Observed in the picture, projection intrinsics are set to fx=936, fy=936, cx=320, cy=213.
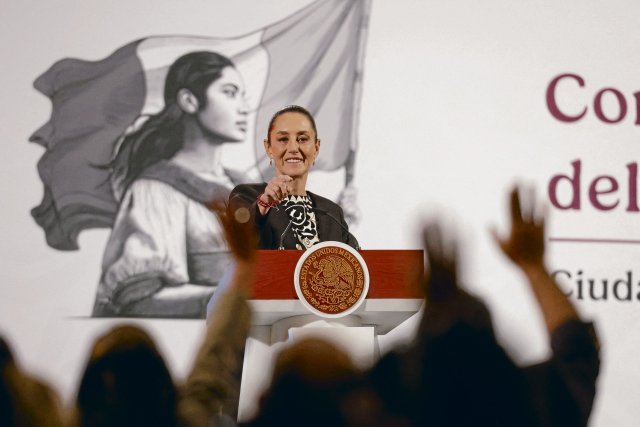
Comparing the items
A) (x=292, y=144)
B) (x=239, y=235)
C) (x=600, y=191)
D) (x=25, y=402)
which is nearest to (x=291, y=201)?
(x=292, y=144)

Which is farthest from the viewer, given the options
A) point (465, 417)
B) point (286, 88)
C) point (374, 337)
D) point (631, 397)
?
point (286, 88)

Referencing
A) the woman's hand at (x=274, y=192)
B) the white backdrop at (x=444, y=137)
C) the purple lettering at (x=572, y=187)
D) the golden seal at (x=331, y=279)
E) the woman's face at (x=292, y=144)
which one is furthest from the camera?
the purple lettering at (x=572, y=187)

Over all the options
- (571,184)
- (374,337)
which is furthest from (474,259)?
(374,337)

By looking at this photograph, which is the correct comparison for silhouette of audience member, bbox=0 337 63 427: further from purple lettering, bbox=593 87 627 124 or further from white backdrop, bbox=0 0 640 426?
purple lettering, bbox=593 87 627 124

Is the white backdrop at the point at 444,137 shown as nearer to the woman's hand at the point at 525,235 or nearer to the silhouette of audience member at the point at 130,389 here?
the woman's hand at the point at 525,235

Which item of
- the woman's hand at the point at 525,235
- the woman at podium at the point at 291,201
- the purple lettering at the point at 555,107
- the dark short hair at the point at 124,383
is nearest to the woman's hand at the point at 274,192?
the woman at podium at the point at 291,201

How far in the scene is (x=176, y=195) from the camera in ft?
16.1

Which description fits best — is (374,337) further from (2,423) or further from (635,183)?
(635,183)

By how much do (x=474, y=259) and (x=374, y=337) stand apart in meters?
2.10

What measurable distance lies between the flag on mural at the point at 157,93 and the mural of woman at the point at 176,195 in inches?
2.7

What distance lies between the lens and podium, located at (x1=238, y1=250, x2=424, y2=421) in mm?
2701

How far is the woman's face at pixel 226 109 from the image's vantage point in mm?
4969

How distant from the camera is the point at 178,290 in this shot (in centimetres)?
480

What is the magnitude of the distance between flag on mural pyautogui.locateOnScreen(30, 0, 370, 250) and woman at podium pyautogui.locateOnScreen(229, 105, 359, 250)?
3.89 ft
